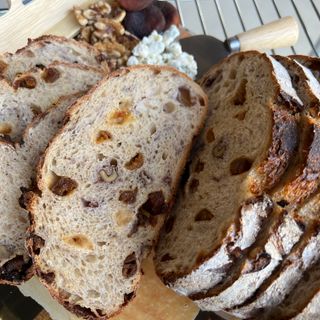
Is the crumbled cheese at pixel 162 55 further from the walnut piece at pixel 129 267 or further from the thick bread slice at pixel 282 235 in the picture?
the walnut piece at pixel 129 267

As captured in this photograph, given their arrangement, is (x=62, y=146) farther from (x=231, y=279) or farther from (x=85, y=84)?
(x=231, y=279)

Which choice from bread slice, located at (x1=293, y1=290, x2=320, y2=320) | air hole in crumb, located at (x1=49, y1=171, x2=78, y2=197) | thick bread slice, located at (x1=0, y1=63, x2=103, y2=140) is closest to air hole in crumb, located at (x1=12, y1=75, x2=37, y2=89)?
thick bread slice, located at (x1=0, y1=63, x2=103, y2=140)

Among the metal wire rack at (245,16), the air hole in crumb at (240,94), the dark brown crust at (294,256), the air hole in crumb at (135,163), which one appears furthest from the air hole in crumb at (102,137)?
the metal wire rack at (245,16)

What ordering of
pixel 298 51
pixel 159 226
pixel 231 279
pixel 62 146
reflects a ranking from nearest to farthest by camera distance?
pixel 231 279
pixel 62 146
pixel 159 226
pixel 298 51

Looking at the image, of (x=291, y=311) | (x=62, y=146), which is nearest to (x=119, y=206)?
(x=62, y=146)

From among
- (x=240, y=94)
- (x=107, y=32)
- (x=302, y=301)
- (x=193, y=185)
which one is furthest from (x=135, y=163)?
(x=107, y=32)

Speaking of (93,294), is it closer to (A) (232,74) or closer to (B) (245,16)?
(A) (232,74)
